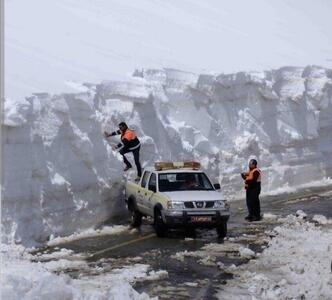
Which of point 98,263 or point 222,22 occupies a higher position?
point 222,22

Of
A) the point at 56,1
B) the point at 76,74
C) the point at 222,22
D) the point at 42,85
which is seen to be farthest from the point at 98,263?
the point at 222,22

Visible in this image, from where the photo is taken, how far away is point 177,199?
1480 cm

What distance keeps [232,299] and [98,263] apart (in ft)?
11.5

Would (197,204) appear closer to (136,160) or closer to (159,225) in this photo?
(159,225)

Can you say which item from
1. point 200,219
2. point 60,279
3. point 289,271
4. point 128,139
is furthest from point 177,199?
point 60,279

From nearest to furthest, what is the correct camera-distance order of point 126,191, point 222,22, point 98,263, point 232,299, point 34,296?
point 34,296
point 232,299
point 98,263
point 126,191
point 222,22

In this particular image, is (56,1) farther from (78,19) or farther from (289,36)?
(289,36)

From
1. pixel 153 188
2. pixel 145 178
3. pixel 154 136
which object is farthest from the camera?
pixel 154 136

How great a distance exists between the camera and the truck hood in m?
14.9

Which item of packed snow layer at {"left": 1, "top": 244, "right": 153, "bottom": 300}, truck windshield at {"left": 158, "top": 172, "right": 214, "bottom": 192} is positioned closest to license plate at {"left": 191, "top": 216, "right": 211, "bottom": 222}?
truck windshield at {"left": 158, "top": 172, "right": 214, "bottom": 192}

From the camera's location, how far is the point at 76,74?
19.8 m

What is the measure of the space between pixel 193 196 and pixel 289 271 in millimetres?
4155

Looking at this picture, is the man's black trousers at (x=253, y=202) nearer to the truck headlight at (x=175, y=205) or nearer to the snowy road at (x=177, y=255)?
the snowy road at (x=177, y=255)

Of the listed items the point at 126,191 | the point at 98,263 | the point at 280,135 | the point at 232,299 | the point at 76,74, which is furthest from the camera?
the point at 280,135
